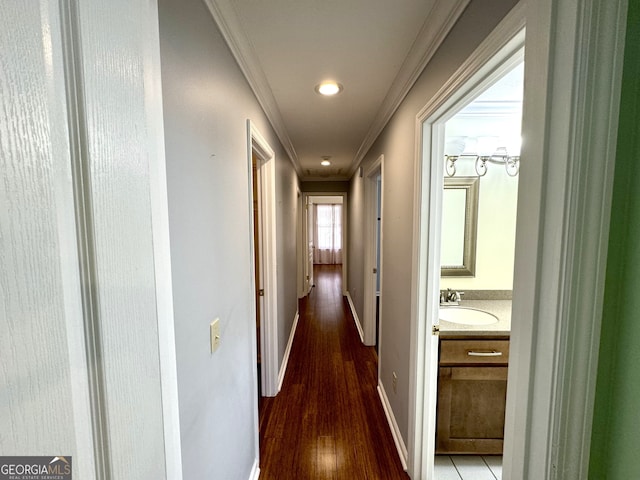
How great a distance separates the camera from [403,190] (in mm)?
1751

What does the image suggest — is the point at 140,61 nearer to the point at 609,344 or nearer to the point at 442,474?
the point at 609,344

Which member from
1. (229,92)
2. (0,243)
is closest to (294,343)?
(229,92)

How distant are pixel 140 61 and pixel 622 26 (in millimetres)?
812

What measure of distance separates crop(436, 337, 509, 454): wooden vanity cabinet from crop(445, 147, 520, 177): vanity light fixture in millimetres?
1287

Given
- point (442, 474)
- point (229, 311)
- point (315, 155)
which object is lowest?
point (442, 474)

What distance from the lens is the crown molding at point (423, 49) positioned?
3.35 feet

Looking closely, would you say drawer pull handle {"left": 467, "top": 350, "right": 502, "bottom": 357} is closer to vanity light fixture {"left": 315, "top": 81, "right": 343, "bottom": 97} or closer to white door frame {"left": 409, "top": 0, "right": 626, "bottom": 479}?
white door frame {"left": 409, "top": 0, "right": 626, "bottom": 479}

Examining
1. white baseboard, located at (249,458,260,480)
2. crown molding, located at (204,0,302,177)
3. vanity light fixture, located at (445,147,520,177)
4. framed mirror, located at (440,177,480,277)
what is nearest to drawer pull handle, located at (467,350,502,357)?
framed mirror, located at (440,177,480,277)

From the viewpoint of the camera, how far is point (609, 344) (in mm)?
499

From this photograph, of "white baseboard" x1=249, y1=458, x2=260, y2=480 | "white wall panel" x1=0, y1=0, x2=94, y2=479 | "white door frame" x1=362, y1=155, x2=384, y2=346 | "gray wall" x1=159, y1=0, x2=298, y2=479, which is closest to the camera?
"white wall panel" x1=0, y1=0, x2=94, y2=479

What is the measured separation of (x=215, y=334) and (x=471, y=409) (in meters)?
1.67

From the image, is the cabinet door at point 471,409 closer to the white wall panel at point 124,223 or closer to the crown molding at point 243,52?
the white wall panel at point 124,223

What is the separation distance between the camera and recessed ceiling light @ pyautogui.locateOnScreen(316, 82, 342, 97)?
5.60 ft

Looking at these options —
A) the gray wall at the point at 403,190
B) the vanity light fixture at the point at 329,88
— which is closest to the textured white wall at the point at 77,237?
the gray wall at the point at 403,190
